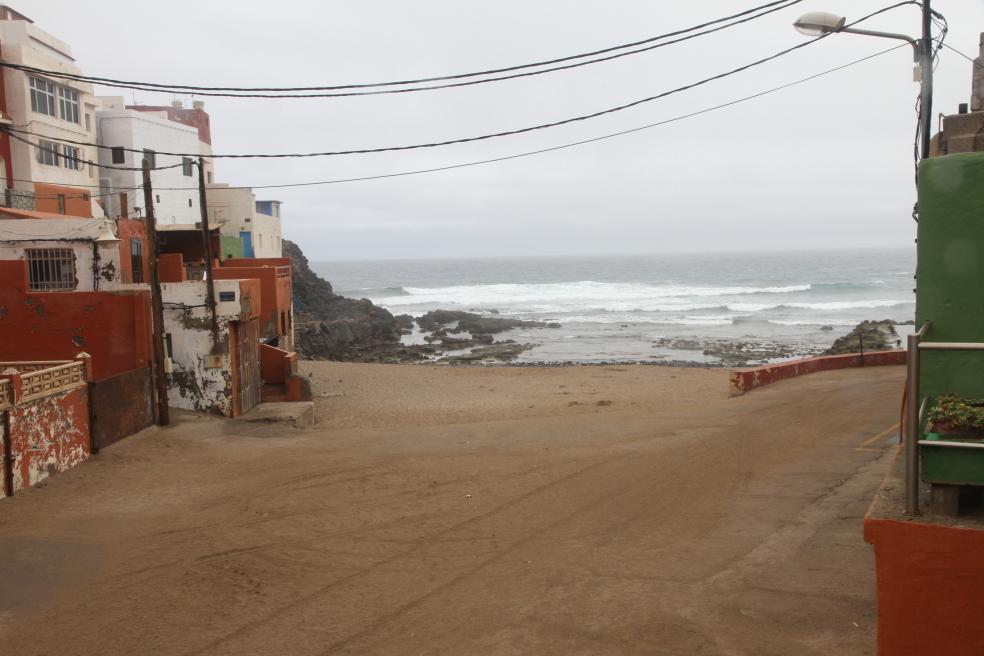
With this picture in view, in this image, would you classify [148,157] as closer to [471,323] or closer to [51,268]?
[51,268]

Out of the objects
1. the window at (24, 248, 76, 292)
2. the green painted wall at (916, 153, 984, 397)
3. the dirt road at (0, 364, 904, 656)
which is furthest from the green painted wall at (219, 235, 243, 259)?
the green painted wall at (916, 153, 984, 397)

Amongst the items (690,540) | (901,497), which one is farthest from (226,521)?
(901,497)

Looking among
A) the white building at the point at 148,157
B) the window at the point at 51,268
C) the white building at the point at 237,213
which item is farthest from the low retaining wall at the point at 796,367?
the white building at the point at 237,213

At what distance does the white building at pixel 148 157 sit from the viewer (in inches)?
1489

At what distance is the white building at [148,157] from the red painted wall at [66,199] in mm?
4474

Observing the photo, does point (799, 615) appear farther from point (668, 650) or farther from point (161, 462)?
Answer: point (161, 462)

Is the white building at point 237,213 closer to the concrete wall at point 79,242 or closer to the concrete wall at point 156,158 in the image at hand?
the concrete wall at point 156,158

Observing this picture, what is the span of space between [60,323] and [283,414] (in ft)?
15.3

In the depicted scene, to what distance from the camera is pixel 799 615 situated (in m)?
6.02

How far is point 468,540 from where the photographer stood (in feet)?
28.0

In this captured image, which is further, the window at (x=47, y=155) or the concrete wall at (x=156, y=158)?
the concrete wall at (x=156, y=158)

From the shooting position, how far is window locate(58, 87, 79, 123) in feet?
99.8

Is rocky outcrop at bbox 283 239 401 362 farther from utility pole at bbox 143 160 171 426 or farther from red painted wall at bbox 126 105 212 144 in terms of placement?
utility pole at bbox 143 160 171 426

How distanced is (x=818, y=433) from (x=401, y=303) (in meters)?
73.0
